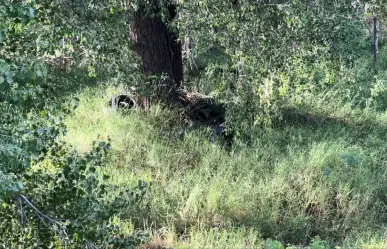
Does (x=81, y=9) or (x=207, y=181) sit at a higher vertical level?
(x=81, y=9)

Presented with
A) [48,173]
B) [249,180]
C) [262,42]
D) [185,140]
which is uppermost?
[262,42]

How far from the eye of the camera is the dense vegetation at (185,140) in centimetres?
285

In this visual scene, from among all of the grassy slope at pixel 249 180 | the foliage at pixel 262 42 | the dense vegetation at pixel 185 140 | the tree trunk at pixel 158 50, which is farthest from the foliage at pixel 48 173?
the tree trunk at pixel 158 50

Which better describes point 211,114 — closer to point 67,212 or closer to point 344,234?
point 344,234

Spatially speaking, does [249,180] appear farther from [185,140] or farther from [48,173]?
[48,173]

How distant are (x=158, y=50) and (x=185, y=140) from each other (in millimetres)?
1462

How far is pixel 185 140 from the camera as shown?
19.7 ft

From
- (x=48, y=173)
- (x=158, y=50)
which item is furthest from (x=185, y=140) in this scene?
(x=48, y=173)

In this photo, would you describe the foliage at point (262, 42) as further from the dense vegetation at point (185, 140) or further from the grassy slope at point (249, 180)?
the grassy slope at point (249, 180)

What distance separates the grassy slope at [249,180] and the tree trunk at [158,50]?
1.34ft

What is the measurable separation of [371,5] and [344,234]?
303 centimetres

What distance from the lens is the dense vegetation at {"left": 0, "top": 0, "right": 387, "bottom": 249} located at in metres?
2.85

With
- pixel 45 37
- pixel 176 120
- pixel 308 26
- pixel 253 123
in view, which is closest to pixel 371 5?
pixel 308 26

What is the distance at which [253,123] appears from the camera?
525 cm
